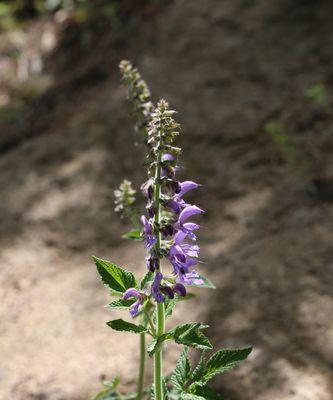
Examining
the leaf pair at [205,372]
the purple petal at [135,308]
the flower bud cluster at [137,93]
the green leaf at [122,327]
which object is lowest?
the leaf pair at [205,372]

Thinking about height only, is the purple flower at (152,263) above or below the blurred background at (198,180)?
below

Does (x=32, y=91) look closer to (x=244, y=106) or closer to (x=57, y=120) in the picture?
(x=57, y=120)

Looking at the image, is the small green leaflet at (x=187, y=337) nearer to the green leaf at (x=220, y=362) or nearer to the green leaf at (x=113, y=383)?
the green leaf at (x=220, y=362)

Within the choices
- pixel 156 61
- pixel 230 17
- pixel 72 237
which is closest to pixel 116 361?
pixel 72 237

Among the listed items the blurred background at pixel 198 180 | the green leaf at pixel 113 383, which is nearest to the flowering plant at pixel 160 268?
the green leaf at pixel 113 383

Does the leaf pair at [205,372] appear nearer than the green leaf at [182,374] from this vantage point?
Yes

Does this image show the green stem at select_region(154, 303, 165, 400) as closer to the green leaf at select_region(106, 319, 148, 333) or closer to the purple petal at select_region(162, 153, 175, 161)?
the green leaf at select_region(106, 319, 148, 333)

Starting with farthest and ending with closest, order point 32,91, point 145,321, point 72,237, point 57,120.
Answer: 1. point 32,91
2. point 57,120
3. point 72,237
4. point 145,321
